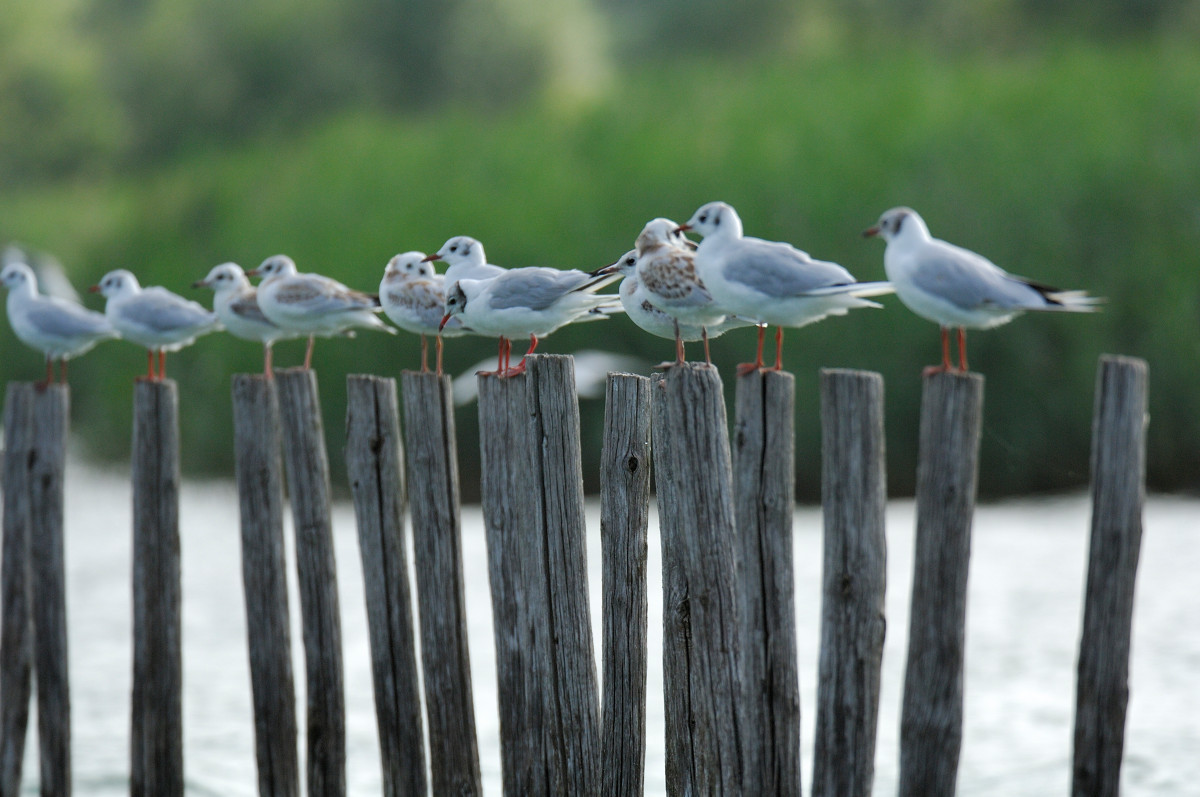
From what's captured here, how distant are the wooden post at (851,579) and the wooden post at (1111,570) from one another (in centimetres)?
62

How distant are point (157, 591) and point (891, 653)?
6251 millimetres

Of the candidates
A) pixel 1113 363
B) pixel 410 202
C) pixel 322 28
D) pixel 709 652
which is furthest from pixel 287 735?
pixel 322 28

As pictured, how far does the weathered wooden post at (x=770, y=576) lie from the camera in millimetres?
4137

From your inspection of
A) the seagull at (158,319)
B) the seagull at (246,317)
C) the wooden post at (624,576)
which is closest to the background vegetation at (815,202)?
the seagull at (246,317)

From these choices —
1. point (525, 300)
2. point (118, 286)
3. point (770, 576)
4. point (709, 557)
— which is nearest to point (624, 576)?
point (709, 557)

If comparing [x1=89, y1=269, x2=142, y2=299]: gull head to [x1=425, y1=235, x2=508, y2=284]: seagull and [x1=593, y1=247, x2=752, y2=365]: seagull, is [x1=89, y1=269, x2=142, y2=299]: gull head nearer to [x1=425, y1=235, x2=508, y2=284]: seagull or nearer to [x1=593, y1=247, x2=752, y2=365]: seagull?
[x1=425, y1=235, x2=508, y2=284]: seagull

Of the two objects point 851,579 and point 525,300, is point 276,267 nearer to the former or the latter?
point 525,300

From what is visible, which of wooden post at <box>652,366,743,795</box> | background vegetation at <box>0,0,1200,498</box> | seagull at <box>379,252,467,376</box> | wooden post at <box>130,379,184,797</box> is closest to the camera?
wooden post at <box>652,366,743,795</box>

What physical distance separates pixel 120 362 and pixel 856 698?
18426 mm

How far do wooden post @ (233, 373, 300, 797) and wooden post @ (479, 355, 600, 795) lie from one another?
1133 mm

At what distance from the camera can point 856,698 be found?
13.0 ft

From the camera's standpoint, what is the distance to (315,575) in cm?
554

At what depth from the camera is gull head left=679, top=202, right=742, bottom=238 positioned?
4.91m

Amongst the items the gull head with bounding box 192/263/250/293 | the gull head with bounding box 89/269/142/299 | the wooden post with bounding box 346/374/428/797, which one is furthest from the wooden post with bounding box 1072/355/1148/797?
the gull head with bounding box 89/269/142/299
